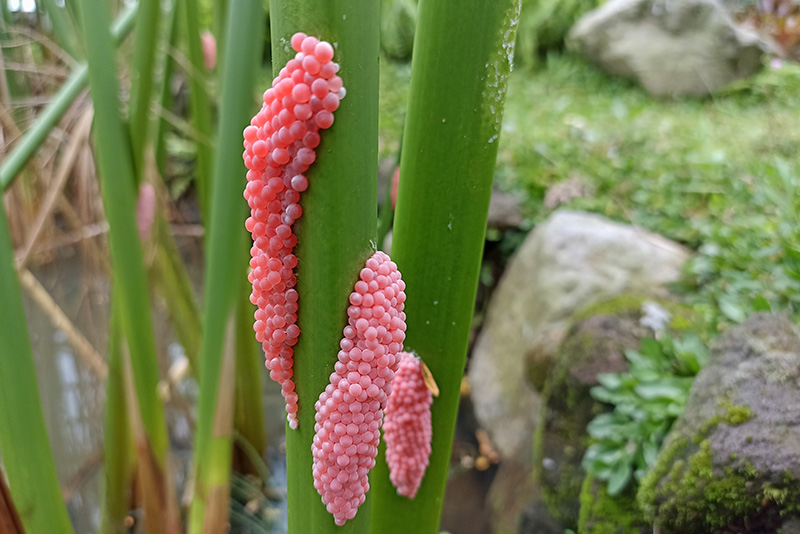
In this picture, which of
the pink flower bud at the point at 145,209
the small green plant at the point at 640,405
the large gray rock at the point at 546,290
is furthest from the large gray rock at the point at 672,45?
the pink flower bud at the point at 145,209

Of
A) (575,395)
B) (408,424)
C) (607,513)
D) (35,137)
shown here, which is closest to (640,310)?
(575,395)

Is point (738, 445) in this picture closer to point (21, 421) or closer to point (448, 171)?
point (448, 171)

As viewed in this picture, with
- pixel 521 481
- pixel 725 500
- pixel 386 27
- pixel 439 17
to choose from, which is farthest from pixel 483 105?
pixel 386 27

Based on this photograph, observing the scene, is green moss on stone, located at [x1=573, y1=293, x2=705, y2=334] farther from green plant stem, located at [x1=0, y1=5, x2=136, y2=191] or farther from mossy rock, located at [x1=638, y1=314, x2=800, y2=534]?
green plant stem, located at [x1=0, y1=5, x2=136, y2=191]

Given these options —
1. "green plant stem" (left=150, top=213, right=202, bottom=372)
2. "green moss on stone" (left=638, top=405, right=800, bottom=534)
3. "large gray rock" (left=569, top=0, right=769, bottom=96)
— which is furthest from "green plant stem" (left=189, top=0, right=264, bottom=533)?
"large gray rock" (left=569, top=0, right=769, bottom=96)

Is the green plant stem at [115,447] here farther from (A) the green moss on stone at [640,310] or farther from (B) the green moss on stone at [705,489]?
(A) the green moss on stone at [640,310]

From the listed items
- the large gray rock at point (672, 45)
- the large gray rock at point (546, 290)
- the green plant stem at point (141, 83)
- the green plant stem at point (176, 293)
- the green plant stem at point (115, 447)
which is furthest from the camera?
the large gray rock at point (672, 45)
